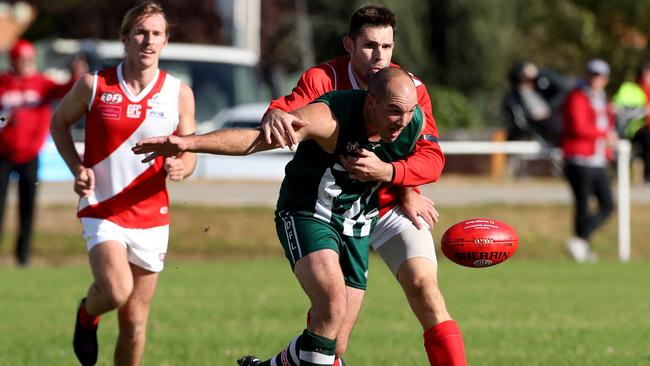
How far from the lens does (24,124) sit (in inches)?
611

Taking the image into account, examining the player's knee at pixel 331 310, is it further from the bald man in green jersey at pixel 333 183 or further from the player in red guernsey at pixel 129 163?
the player in red guernsey at pixel 129 163

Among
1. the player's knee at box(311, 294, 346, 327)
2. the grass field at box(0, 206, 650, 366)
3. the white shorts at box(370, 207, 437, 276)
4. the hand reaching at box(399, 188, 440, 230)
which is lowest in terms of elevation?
the grass field at box(0, 206, 650, 366)

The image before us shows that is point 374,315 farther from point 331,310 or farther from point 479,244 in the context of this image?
point 331,310

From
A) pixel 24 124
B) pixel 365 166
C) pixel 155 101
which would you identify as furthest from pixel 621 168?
pixel 365 166

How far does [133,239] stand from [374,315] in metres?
4.24

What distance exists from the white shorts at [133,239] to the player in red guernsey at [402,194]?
1287 mm

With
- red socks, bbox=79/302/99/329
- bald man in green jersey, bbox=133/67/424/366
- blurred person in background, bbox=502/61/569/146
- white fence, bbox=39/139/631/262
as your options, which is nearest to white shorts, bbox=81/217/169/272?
red socks, bbox=79/302/99/329

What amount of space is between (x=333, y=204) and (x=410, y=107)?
0.71m

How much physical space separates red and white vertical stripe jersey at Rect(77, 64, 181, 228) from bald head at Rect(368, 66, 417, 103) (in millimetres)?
1845

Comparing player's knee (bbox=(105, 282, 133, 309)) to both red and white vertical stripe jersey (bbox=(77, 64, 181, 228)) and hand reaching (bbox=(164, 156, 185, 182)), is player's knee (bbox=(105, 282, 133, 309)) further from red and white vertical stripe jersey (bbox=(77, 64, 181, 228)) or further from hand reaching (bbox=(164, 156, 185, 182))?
hand reaching (bbox=(164, 156, 185, 182))

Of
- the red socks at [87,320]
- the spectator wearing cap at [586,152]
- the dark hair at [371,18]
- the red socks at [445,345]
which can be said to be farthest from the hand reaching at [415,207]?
the spectator wearing cap at [586,152]

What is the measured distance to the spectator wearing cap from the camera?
55.7 ft

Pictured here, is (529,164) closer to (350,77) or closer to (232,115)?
(232,115)

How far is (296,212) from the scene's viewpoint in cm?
671
